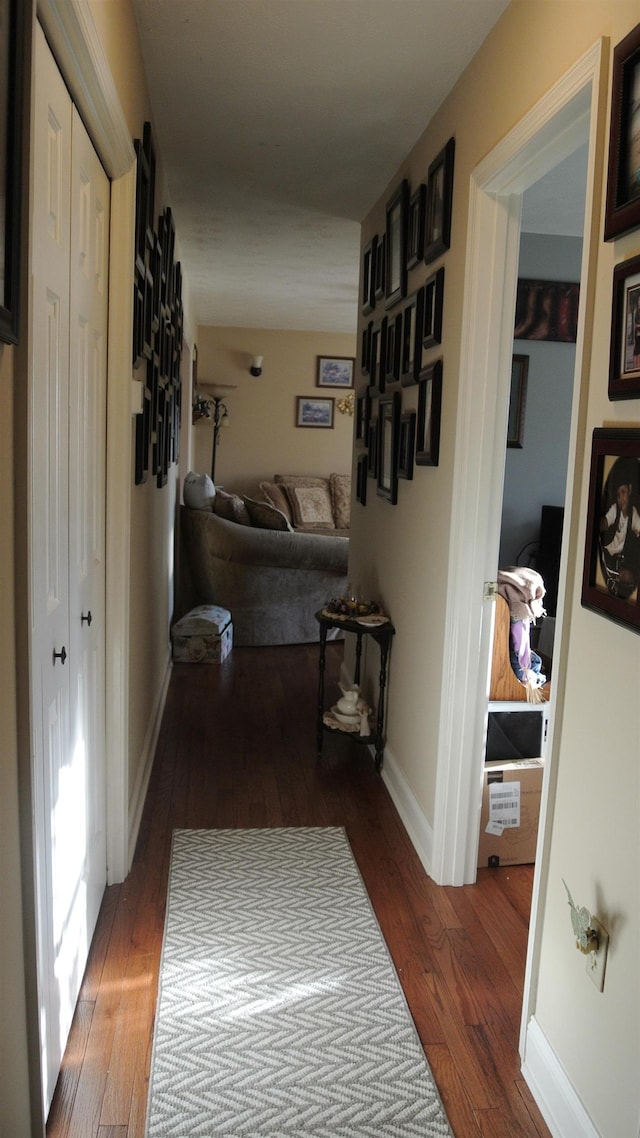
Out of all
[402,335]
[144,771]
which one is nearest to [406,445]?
[402,335]

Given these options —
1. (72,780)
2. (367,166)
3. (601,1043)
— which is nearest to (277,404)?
(367,166)

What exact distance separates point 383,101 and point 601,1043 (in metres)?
2.72

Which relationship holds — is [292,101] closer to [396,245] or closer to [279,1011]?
[396,245]

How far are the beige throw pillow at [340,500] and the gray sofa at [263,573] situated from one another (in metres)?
2.54

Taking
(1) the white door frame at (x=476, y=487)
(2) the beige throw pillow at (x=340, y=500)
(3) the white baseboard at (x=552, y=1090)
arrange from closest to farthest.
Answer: (3) the white baseboard at (x=552, y=1090) → (1) the white door frame at (x=476, y=487) → (2) the beige throw pillow at (x=340, y=500)

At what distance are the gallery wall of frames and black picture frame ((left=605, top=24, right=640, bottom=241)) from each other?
3.85ft

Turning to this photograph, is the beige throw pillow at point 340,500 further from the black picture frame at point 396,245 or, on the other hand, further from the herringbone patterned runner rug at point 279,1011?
the herringbone patterned runner rug at point 279,1011

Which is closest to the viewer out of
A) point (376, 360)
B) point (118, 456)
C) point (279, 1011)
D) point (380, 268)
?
point (279, 1011)

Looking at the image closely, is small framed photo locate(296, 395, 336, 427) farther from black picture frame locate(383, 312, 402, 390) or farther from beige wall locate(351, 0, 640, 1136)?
beige wall locate(351, 0, 640, 1136)

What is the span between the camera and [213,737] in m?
3.93

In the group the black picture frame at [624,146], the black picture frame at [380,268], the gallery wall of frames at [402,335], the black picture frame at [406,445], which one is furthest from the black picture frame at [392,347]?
the black picture frame at [624,146]

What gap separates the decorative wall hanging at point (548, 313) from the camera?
4.25 meters

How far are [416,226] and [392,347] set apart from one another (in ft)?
1.73

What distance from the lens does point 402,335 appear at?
331 centimetres
